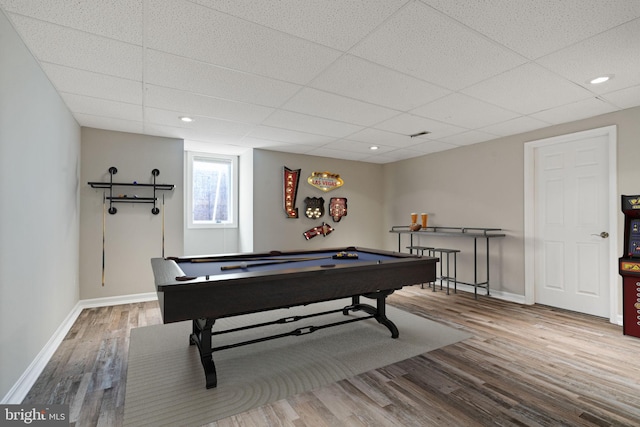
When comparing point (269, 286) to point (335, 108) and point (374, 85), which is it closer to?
point (374, 85)

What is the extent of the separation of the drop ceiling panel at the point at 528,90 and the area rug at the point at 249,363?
93.9 inches

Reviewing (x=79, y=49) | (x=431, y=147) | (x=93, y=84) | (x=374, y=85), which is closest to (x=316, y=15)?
(x=374, y=85)

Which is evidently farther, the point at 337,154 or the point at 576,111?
the point at 337,154

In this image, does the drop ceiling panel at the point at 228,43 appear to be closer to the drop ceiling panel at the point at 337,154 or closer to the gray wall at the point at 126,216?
the gray wall at the point at 126,216

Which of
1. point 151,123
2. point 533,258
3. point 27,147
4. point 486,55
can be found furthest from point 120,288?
point 533,258

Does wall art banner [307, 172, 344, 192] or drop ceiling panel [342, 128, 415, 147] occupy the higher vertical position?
drop ceiling panel [342, 128, 415, 147]

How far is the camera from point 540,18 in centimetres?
185

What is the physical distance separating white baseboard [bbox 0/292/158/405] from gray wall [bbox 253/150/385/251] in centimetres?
194

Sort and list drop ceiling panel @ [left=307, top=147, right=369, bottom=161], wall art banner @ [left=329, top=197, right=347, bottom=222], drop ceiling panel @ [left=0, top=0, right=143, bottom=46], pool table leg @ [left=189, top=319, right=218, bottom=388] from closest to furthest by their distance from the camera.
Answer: drop ceiling panel @ [left=0, top=0, right=143, bottom=46]
pool table leg @ [left=189, top=319, right=218, bottom=388]
drop ceiling panel @ [left=307, top=147, right=369, bottom=161]
wall art banner @ [left=329, top=197, right=347, bottom=222]

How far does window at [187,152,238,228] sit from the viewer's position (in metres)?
5.56

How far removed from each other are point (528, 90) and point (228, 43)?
2.67m

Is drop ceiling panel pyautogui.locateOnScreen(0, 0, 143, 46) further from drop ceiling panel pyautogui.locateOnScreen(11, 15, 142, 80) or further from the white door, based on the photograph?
the white door

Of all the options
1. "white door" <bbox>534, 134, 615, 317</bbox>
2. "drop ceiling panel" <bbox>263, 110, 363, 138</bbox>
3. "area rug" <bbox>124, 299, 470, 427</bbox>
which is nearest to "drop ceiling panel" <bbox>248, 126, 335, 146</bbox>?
"drop ceiling panel" <bbox>263, 110, 363, 138</bbox>

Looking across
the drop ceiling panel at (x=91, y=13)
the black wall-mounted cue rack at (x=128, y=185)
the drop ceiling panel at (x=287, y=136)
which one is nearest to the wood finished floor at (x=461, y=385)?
the black wall-mounted cue rack at (x=128, y=185)
